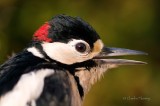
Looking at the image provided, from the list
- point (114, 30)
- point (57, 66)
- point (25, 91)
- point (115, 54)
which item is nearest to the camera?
point (25, 91)

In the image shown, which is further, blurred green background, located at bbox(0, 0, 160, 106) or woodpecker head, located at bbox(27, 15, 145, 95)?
blurred green background, located at bbox(0, 0, 160, 106)

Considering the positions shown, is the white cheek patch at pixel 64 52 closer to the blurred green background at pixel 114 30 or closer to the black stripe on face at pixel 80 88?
the black stripe on face at pixel 80 88

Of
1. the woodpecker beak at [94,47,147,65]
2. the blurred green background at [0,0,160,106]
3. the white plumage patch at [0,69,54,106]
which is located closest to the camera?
the white plumage patch at [0,69,54,106]

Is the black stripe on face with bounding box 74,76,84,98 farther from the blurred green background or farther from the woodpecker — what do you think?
the blurred green background

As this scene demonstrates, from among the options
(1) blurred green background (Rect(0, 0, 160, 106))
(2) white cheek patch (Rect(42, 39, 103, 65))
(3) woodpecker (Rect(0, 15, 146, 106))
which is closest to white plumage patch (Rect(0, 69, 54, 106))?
(3) woodpecker (Rect(0, 15, 146, 106))

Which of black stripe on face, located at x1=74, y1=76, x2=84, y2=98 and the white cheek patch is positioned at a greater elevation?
the white cheek patch

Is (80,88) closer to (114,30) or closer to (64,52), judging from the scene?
(64,52)

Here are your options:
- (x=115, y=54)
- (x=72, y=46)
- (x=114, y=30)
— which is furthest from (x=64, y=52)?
(x=114, y=30)
